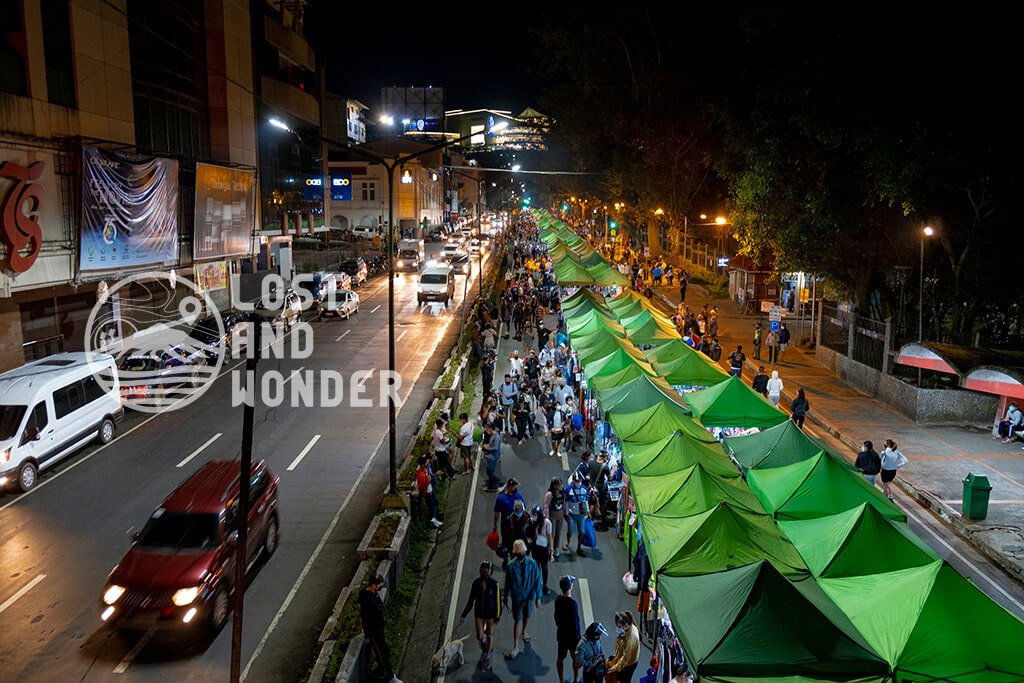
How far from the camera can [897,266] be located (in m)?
23.1

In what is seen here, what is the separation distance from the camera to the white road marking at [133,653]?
9016mm

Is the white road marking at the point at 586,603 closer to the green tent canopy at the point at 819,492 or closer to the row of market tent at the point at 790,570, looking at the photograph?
the row of market tent at the point at 790,570

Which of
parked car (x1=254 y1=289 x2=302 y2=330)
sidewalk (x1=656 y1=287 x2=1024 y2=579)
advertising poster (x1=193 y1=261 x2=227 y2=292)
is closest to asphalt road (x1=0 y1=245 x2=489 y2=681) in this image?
parked car (x1=254 y1=289 x2=302 y2=330)

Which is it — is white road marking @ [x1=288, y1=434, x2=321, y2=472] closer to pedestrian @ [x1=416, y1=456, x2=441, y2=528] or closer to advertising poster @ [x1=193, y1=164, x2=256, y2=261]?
pedestrian @ [x1=416, y1=456, x2=441, y2=528]

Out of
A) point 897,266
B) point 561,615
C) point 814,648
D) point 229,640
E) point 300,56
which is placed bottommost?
point 229,640

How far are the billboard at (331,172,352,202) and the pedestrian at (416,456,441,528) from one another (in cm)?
8231

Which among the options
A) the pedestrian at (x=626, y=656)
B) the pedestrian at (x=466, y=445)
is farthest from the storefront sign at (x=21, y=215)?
the pedestrian at (x=626, y=656)

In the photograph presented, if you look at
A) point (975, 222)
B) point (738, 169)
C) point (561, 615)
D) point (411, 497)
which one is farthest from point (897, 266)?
point (561, 615)

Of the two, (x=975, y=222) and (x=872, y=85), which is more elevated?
(x=872, y=85)

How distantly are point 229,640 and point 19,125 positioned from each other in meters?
17.9

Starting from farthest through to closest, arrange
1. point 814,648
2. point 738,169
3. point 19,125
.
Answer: point 738,169, point 19,125, point 814,648

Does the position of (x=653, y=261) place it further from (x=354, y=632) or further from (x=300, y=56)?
(x=354, y=632)

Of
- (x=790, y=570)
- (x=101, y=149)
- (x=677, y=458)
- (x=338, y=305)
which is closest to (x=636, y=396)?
(x=677, y=458)

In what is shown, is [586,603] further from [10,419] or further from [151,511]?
[10,419]
